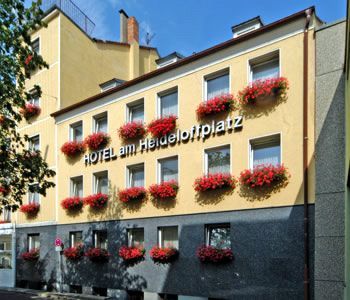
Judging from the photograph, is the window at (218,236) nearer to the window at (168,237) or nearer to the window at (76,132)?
the window at (168,237)

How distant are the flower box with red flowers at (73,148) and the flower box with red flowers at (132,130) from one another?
117 inches

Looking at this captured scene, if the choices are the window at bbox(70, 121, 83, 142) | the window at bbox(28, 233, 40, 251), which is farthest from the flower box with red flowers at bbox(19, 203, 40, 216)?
the window at bbox(70, 121, 83, 142)

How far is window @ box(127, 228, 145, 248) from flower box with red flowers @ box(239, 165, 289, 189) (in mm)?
5365

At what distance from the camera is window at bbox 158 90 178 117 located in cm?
1684

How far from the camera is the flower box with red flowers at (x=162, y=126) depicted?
1632 centimetres

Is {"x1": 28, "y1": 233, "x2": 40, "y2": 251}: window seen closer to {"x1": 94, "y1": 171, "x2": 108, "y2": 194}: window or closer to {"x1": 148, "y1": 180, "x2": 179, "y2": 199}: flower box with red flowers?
{"x1": 94, "y1": 171, "x2": 108, "y2": 194}: window

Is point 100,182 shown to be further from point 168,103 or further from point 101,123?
point 168,103

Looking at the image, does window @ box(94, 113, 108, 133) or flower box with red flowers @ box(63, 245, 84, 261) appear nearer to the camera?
flower box with red flowers @ box(63, 245, 84, 261)

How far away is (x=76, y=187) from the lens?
21.0 metres

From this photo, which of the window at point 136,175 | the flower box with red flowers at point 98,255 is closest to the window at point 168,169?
the window at point 136,175

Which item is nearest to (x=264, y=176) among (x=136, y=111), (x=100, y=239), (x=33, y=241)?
(x=136, y=111)

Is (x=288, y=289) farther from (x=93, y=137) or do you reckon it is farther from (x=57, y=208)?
(x=57, y=208)

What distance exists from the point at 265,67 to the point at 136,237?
781cm

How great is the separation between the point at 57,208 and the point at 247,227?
35.0ft
